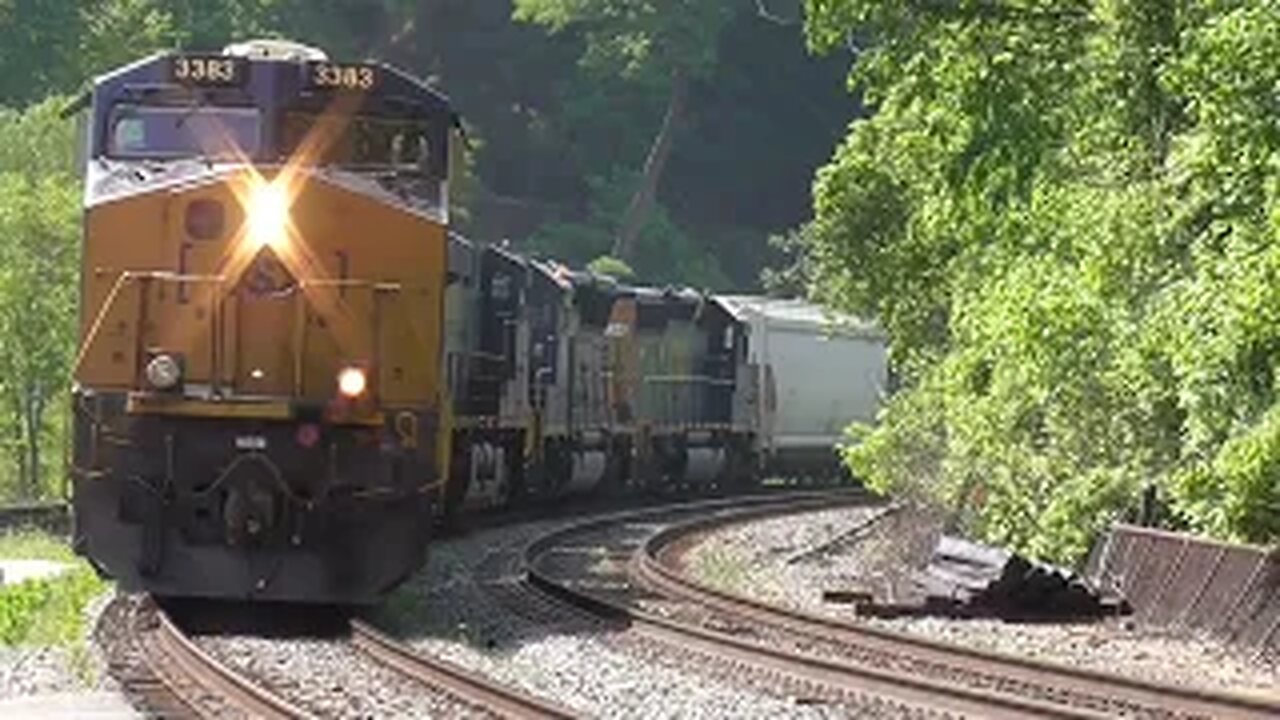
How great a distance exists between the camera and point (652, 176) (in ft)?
242

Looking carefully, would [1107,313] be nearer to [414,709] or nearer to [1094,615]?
[1094,615]

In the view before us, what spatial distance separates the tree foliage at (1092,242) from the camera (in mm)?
16109

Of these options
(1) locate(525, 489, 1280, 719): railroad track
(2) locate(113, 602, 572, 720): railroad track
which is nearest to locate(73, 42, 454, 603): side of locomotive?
(2) locate(113, 602, 572, 720): railroad track

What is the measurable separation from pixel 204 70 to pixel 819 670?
584cm

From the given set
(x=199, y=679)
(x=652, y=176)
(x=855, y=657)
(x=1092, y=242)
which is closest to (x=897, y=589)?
(x=1092, y=242)

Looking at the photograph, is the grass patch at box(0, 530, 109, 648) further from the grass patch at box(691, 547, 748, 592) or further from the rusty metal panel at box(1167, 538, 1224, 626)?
the rusty metal panel at box(1167, 538, 1224, 626)

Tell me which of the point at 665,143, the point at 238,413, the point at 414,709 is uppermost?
the point at 665,143

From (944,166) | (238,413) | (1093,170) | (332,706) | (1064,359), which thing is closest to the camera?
(332,706)

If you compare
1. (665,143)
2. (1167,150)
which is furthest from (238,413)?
(665,143)

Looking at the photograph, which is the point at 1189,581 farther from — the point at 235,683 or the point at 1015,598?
the point at 235,683

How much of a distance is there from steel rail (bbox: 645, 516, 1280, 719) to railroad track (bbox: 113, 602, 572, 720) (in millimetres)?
3125

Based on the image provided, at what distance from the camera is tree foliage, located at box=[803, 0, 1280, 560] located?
16109 mm

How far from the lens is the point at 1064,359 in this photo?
65.3ft

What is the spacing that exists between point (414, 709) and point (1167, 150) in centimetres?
1011
